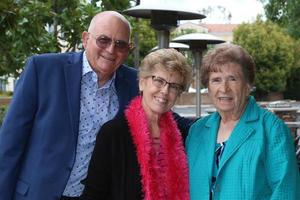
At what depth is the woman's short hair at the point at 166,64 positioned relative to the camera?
8.61 ft

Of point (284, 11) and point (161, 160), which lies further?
point (284, 11)

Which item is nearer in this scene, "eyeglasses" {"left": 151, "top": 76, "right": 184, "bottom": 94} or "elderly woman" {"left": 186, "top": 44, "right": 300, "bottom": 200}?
"elderly woman" {"left": 186, "top": 44, "right": 300, "bottom": 200}

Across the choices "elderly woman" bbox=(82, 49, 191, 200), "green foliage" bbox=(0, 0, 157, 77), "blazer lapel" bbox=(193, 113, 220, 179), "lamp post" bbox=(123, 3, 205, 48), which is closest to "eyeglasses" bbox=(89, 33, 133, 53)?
"elderly woman" bbox=(82, 49, 191, 200)

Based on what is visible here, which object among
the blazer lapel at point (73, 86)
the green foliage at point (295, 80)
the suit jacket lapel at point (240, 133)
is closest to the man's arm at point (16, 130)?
the blazer lapel at point (73, 86)

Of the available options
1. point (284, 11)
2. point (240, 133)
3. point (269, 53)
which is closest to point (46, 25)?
point (240, 133)

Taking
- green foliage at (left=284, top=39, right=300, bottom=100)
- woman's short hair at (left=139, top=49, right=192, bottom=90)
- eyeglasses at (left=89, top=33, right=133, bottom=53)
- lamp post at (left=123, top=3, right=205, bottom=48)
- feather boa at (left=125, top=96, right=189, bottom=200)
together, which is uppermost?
lamp post at (left=123, top=3, right=205, bottom=48)

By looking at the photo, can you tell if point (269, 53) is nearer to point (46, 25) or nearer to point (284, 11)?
point (284, 11)

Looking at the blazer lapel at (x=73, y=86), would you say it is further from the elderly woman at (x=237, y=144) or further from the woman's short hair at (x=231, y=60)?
the woman's short hair at (x=231, y=60)

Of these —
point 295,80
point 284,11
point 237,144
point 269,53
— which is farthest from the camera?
point 295,80

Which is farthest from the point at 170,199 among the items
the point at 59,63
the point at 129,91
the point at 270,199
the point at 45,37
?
the point at 45,37

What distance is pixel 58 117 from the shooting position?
282 cm

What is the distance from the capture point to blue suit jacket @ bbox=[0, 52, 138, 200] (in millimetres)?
2801

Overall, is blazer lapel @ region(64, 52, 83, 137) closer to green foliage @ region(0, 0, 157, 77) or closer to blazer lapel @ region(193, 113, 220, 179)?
blazer lapel @ region(193, 113, 220, 179)

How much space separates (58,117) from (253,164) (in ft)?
3.82
